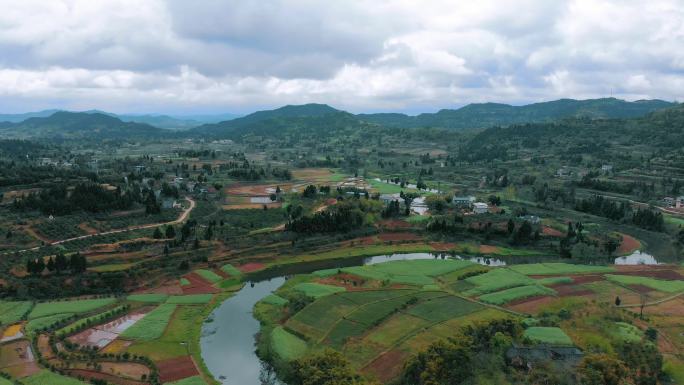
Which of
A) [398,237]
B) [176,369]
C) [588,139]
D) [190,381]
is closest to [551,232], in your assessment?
[398,237]

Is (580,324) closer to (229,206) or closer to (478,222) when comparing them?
(478,222)

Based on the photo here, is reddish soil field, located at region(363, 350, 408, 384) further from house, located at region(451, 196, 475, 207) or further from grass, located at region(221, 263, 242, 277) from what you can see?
house, located at region(451, 196, 475, 207)

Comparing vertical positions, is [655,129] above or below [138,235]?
above

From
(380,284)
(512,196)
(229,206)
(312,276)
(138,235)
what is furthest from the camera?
(512,196)

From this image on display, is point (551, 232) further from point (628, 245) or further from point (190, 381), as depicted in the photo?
point (190, 381)

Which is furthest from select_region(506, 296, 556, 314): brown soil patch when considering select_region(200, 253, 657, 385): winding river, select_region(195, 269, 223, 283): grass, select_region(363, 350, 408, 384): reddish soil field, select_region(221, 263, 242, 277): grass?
select_region(195, 269, 223, 283): grass

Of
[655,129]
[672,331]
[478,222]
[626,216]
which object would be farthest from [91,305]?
[655,129]
